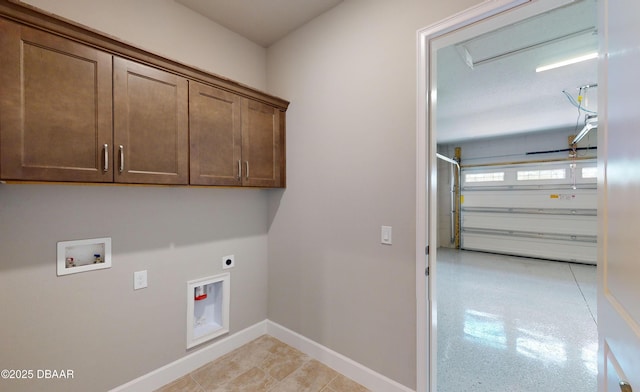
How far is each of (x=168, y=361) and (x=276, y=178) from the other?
1707mm

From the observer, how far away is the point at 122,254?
5.75 feet

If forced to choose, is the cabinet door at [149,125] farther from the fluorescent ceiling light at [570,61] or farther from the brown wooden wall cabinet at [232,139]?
the fluorescent ceiling light at [570,61]

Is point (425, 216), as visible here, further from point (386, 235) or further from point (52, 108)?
point (52, 108)

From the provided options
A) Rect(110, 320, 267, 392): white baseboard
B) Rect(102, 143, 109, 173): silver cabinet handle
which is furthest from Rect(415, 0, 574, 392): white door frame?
Rect(102, 143, 109, 173): silver cabinet handle

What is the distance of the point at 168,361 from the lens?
1946 mm

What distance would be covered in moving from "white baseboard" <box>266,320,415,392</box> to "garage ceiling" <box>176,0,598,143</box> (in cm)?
291

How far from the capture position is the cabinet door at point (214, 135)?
5.92ft

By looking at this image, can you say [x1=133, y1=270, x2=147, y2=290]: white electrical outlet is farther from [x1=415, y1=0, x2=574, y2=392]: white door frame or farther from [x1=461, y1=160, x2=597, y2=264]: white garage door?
[x1=461, y1=160, x2=597, y2=264]: white garage door

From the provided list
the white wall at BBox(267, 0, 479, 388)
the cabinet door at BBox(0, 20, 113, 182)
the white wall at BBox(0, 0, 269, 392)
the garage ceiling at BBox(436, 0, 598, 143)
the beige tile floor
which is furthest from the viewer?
the garage ceiling at BBox(436, 0, 598, 143)

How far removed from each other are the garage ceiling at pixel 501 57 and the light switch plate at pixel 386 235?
6.16 feet

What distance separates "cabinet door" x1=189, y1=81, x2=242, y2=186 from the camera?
1.81m

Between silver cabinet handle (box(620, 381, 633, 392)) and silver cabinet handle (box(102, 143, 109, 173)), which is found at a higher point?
silver cabinet handle (box(102, 143, 109, 173))

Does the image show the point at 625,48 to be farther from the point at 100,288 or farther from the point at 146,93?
the point at 100,288

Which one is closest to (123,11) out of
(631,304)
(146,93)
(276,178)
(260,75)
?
(146,93)
